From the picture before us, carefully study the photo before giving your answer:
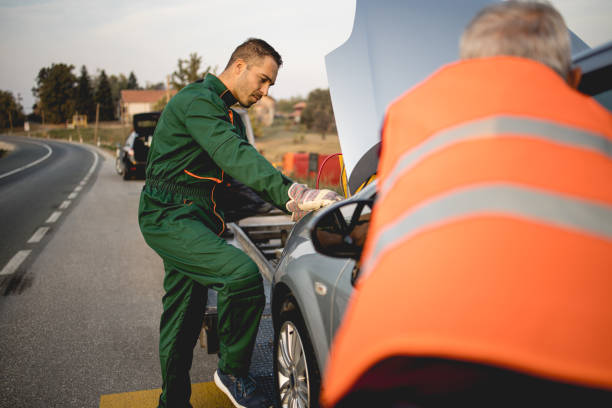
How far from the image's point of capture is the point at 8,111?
112750 millimetres

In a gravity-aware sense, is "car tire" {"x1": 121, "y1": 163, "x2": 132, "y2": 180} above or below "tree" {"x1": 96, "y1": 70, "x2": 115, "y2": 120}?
below

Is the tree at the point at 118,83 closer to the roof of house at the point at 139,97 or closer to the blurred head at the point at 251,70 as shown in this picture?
the roof of house at the point at 139,97

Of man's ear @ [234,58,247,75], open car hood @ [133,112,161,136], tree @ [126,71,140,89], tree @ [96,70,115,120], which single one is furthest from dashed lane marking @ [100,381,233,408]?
tree @ [126,71,140,89]

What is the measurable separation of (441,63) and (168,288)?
1932mm

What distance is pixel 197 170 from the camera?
264 centimetres

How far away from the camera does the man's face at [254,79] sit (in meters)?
2.78

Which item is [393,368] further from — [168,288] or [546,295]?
[168,288]

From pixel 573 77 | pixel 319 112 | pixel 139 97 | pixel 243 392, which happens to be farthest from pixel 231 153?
pixel 139 97

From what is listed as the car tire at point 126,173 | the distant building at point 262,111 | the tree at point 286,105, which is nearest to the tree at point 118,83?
the tree at point 286,105

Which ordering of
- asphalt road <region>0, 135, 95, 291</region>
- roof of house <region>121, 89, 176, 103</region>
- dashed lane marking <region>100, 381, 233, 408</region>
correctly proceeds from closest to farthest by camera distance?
1. dashed lane marking <region>100, 381, 233, 408</region>
2. asphalt road <region>0, 135, 95, 291</region>
3. roof of house <region>121, 89, 176, 103</region>

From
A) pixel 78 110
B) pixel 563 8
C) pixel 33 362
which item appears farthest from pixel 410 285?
pixel 78 110

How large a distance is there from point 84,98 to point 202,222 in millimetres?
123867

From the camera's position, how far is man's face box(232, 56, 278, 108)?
2775mm

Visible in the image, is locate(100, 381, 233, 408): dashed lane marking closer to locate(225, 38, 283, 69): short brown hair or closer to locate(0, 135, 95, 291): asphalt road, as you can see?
locate(225, 38, 283, 69): short brown hair
